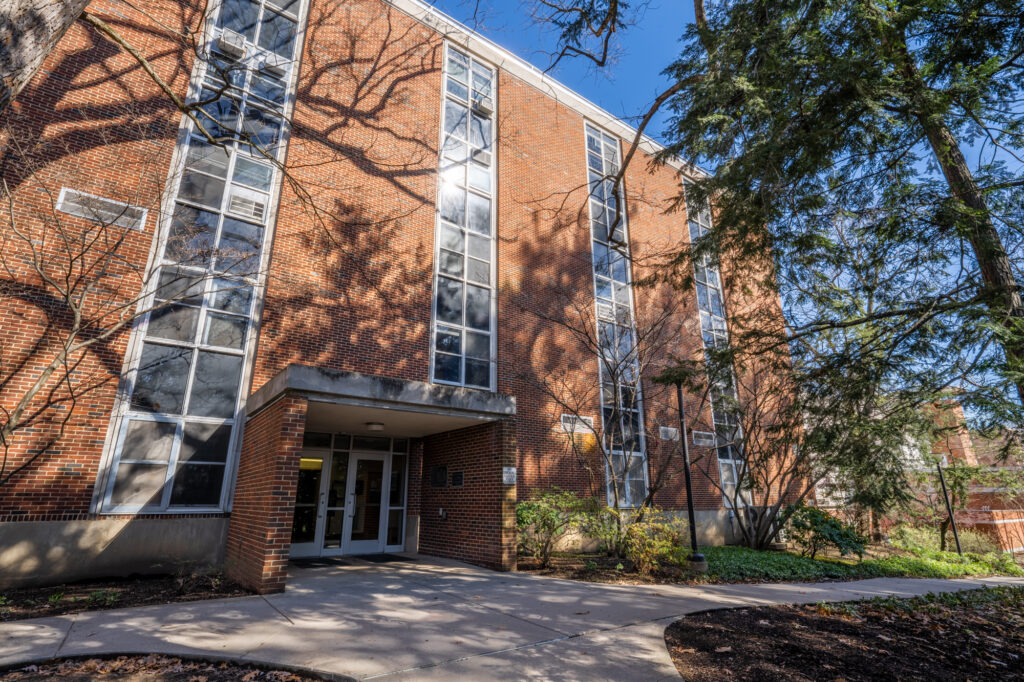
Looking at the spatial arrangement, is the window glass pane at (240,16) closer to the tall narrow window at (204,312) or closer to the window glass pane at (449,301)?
the tall narrow window at (204,312)

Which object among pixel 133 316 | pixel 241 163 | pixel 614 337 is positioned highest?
pixel 241 163

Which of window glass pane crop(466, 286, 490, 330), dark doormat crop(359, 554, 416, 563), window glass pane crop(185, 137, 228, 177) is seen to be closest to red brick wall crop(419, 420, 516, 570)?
dark doormat crop(359, 554, 416, 563)

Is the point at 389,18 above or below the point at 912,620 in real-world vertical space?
above

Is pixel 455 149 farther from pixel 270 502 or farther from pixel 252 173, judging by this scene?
pixel 270 502

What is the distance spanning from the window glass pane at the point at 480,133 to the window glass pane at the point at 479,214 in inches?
71.3

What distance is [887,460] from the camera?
11906 mm

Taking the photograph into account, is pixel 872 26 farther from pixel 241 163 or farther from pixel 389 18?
pixel 389 18

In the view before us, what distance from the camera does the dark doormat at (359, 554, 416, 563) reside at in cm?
969

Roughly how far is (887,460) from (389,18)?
1694cm

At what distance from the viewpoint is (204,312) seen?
9336 mm

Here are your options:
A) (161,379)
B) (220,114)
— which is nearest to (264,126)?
(220,114)

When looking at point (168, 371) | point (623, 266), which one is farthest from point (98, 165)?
point (623, 266)

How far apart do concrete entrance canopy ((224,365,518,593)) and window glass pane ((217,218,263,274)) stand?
265 centimetres

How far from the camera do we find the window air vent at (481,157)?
14.5 metres
